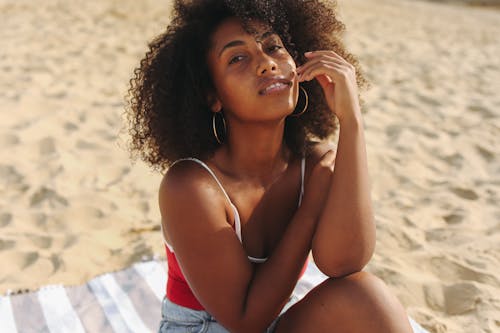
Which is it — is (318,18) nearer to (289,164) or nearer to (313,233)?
(289,164)

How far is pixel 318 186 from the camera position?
221 centimetres

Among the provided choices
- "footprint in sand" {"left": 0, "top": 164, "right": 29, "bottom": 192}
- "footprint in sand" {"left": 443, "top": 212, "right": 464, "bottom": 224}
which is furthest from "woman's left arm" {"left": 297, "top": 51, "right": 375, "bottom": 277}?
"footprint in sand" {"left": 0, "top": 164, "right": 29, "bottom": 192}

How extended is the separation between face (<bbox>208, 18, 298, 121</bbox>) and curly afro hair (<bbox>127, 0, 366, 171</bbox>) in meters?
0.05

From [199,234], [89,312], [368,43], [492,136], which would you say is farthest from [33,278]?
[368,43]

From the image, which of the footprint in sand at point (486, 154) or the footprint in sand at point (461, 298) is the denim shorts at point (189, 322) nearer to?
the footprint in sand at point (461, 298)

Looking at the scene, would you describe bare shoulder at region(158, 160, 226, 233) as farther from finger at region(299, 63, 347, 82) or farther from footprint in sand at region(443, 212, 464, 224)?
footprint in sand at region(443, 212, 464, 224)

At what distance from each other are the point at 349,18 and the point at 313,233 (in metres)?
9.71

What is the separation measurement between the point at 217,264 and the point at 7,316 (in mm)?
1376

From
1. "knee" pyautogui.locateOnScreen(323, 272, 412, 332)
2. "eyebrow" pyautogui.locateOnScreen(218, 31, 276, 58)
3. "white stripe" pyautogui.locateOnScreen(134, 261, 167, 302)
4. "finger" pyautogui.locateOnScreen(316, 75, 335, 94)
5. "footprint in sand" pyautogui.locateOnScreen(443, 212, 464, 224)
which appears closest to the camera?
"knee" pyautogui.locateOnScreen(323, 272, 412, 332)

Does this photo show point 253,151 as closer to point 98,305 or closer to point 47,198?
point 98,305

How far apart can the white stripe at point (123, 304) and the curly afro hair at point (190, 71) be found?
853mm

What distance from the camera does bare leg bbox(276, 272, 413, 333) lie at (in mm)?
1859

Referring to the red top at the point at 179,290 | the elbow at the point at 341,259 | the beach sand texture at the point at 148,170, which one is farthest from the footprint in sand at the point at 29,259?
the elbow at the point at 341,259

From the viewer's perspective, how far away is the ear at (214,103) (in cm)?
222
